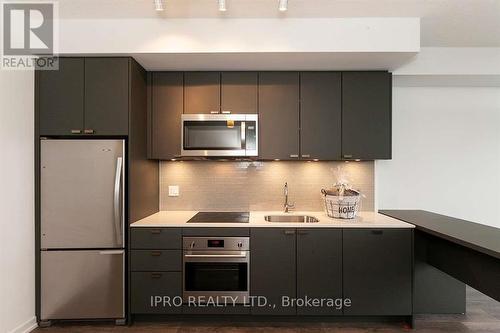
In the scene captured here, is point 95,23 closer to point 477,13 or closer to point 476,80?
point 477,13

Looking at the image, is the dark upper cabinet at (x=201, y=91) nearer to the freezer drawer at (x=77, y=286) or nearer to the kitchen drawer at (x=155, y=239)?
the kitchen drawer at (x=155, y=239)

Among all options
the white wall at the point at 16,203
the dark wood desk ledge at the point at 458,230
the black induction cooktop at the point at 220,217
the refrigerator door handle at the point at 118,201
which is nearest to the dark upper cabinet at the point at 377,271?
the dark wood desk ledge at the point at 458,230

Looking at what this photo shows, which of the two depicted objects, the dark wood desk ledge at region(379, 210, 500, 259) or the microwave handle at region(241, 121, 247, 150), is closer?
the dark wood desk ledge at region(379, 210, 500, 259)

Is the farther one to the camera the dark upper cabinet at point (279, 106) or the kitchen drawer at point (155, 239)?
the dark upper cabinet at point (279, 106)

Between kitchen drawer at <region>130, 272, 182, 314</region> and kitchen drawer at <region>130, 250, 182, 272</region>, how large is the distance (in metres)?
0.04

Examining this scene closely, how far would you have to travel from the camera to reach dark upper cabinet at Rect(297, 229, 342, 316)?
2510mm

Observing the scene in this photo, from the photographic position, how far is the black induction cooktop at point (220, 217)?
265 centimetres

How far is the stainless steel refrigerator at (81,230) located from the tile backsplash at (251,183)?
2.58 ft

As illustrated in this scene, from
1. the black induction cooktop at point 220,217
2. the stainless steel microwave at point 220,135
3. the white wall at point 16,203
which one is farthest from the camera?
the stainless steel microwave at point 220,135

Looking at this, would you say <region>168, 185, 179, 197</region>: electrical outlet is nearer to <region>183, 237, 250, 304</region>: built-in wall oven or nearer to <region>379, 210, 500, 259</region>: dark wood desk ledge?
<region>183, 237, 250, 304</region>: built-in wall oven

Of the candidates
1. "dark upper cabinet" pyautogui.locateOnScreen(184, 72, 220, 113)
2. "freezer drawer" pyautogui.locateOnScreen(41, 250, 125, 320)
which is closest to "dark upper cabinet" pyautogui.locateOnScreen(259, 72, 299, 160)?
"dark upper cabinet" pyautogui.locateOnScreen(184, 72, 220, 113)

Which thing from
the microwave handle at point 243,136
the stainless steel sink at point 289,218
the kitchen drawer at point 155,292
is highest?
the microwave handle at point 243,136

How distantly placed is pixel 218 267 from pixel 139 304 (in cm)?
76

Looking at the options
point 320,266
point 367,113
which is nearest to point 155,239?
point 320,266
